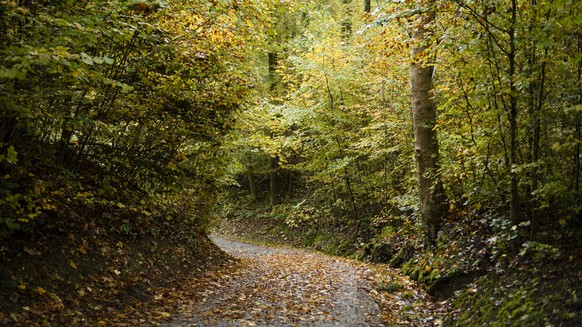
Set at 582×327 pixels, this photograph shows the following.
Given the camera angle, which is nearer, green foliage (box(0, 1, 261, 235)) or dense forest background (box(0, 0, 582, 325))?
green foliage (box(0, 1, 261, 235))

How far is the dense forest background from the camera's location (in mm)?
4566

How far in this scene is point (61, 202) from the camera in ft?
21.8

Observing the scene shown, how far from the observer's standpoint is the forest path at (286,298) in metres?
5.99

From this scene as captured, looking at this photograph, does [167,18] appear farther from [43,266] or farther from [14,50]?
[43,266]

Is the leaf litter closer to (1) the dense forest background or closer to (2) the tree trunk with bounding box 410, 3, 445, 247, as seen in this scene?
(1) the dense forest background

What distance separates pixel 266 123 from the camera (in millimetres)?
13469

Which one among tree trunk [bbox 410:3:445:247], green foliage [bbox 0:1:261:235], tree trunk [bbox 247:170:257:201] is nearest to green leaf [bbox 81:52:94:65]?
green foliage [bbox 0:1:261:235]

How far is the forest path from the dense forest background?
151 cm

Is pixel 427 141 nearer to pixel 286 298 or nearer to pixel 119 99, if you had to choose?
pixel 286 298

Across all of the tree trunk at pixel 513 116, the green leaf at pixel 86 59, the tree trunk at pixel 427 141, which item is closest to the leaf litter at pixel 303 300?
the tree trunk at pixel 427 141

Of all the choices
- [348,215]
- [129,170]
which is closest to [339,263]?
[348,215]

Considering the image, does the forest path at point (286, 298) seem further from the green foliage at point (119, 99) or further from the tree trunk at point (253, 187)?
the tree trunk at point (253, 187)

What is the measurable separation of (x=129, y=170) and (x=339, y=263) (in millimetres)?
6292

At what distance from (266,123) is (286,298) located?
286 inches
